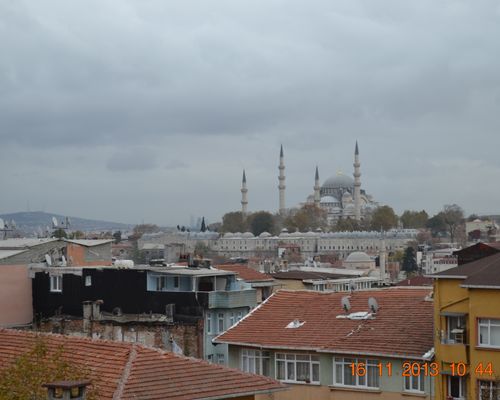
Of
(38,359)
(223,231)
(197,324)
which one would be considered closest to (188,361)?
(38,359)

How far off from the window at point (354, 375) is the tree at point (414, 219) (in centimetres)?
15982

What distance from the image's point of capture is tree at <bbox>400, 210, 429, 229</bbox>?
177 m

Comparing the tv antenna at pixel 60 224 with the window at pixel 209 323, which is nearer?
the window at pixel 209 323

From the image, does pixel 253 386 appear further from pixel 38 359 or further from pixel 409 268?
pixel 409 268

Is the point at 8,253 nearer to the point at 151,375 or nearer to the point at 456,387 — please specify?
the point at 456,387

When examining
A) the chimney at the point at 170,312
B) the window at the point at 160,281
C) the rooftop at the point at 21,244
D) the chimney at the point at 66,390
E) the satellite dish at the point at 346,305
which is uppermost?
the rooftop at the point at 21,244

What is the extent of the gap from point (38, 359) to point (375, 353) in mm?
8181

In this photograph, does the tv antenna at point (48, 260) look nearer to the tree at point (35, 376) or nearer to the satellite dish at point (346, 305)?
the satellite dish at point (346, 305)

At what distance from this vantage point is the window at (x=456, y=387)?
16.9 metres

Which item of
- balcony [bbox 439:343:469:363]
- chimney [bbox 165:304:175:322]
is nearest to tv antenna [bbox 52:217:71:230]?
chimney [bbox 165:304:175:322]

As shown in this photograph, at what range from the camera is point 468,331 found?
16688 mm

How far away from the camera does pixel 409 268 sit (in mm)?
98750

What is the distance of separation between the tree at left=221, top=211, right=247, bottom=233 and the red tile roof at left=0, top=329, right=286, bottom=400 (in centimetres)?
16780

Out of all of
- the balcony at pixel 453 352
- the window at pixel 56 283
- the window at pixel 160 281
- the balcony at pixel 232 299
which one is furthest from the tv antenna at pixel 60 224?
the balcony at pixel 453 352
